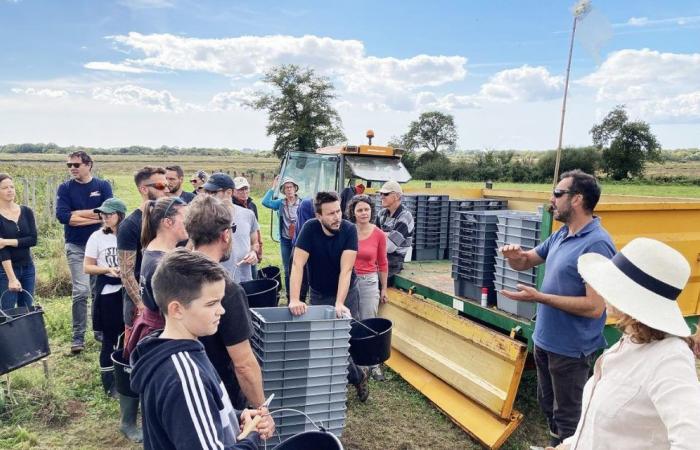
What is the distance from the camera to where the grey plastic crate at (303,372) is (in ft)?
11.5

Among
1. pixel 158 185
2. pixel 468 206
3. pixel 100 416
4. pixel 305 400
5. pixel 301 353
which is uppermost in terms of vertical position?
pixel 158 185

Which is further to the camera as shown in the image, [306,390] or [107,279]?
[107,279]

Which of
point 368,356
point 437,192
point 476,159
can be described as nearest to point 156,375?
point 368,356

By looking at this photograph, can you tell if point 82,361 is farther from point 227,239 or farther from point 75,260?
point 227,239

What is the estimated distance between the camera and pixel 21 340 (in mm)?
4191

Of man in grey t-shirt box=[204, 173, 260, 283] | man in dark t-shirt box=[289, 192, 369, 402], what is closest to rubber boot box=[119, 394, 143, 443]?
man in grey t-shirt box=[204, 173, 260, 283]

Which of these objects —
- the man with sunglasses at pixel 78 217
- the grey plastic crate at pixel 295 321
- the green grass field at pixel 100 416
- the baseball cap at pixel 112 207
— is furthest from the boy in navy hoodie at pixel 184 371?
the man with sunglasses at pixel 78 217

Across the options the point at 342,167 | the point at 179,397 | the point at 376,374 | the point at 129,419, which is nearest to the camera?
the point at 179,397

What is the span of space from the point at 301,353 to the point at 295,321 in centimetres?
27

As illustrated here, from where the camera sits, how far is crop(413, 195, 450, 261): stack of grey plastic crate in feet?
22.4

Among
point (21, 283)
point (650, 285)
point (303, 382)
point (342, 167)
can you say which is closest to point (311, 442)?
point (303, 382)

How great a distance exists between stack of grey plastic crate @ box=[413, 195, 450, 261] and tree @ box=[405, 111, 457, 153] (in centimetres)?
6430

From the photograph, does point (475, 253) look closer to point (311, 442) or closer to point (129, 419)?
point (311, 442)

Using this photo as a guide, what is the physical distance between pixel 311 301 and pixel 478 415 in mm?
1811
